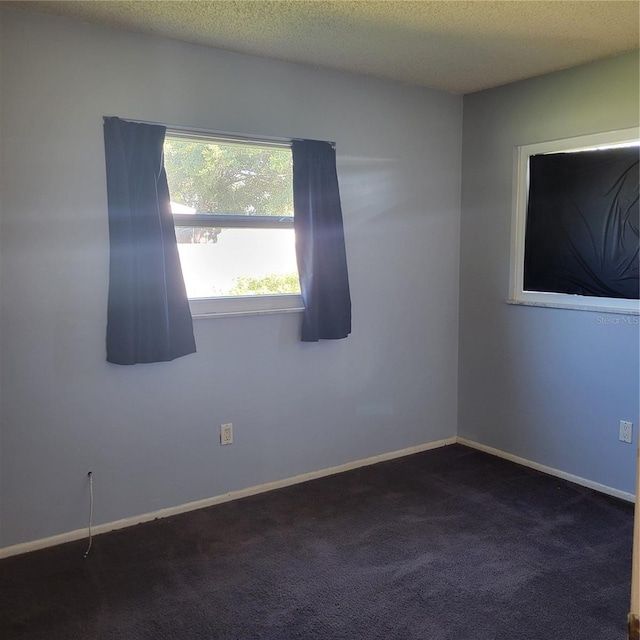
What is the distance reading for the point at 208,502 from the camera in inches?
128

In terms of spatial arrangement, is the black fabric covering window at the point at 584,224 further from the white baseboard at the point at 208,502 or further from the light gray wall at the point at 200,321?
the white baseboard at the point at 208,502

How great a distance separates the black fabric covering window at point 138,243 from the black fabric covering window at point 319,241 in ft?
2.48

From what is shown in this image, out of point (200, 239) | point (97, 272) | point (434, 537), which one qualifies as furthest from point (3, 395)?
point (434, 537)

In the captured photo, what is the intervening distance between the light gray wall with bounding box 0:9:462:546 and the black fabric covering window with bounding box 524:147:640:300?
628 mm

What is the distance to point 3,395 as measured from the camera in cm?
265

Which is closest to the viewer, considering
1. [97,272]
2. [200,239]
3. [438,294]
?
[97,272]

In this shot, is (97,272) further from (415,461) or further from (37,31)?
(415,461)

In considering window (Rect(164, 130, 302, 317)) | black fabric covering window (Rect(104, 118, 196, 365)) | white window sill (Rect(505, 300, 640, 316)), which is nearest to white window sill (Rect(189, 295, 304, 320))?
window (Rect(164, 130, 302, 317))

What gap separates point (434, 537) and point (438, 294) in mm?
1728

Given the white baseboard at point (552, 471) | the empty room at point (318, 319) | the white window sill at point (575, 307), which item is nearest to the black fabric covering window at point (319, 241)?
the empty room at point (318, 319)

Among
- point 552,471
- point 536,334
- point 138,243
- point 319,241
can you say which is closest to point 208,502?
point 138,243

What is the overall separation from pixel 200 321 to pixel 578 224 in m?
2.18

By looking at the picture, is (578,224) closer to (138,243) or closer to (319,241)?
(319,241)

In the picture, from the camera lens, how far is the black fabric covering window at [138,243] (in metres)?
2.81
